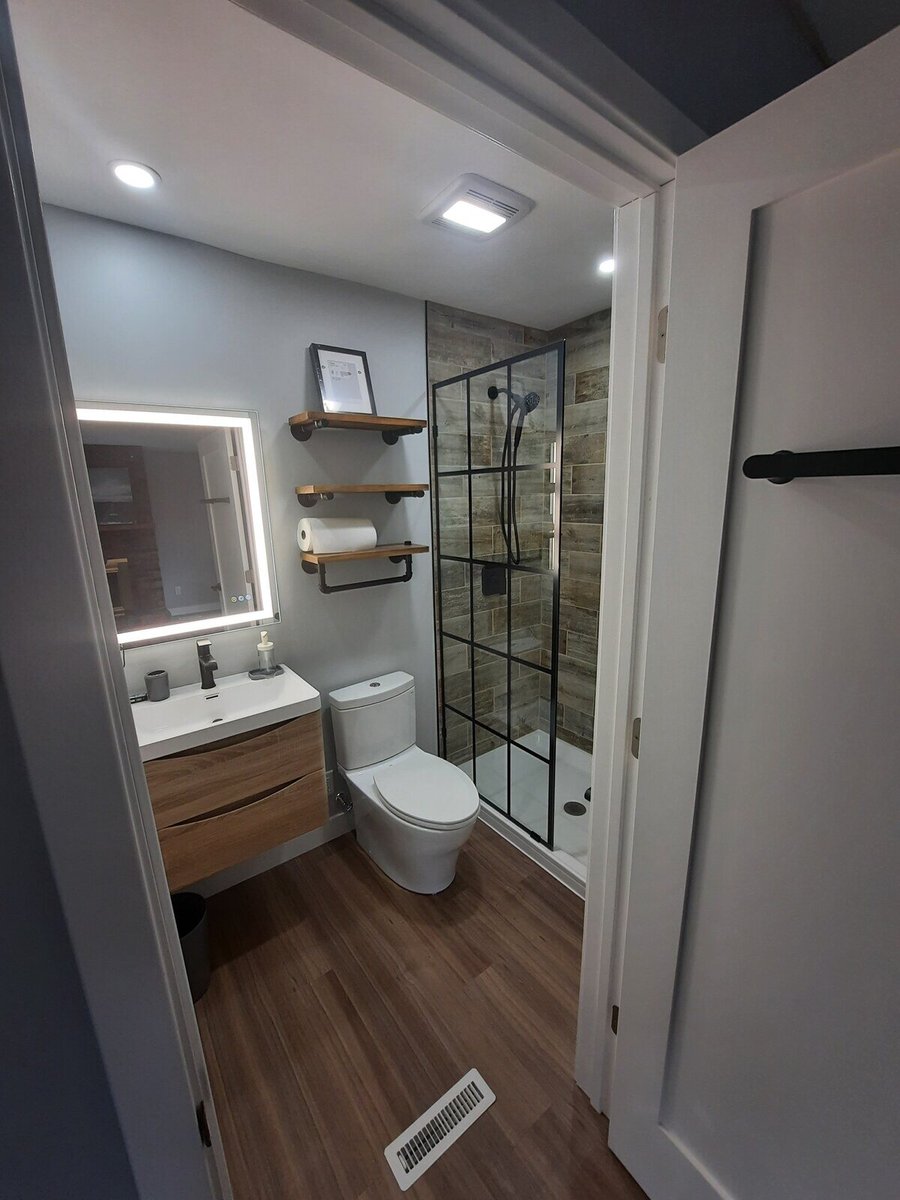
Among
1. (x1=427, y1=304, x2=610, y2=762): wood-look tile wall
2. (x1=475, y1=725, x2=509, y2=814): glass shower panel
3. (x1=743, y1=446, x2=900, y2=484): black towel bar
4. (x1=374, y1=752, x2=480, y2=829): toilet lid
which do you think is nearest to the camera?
(x1=743, y1=446, x2=900, y2=484): black towel bar

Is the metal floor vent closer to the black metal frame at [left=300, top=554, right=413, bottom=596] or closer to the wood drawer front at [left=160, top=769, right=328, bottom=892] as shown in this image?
the wood drawer front at [left=160, top=769, right=328, bottom=892]

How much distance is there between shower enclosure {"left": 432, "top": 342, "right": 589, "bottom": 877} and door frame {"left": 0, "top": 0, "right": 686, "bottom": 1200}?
1176 mm

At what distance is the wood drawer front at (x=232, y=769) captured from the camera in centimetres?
143

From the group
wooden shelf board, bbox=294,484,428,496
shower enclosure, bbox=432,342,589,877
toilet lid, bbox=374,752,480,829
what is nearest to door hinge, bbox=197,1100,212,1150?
toilet lid, bbox=374,752,480,829

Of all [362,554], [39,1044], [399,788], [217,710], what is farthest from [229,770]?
[39,1044]

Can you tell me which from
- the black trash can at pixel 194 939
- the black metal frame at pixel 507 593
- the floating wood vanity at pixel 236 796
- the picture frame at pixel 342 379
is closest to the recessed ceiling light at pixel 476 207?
the black metal frame at pixel 507 593

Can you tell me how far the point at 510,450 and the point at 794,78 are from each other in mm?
1293

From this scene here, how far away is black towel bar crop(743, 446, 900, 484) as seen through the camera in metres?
0.55

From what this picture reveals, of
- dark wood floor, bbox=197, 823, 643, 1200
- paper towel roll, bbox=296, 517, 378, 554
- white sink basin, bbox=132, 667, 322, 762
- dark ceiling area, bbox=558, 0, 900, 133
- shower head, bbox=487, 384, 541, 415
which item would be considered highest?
dark ceiling area, bbox=558, 0, 900, 133

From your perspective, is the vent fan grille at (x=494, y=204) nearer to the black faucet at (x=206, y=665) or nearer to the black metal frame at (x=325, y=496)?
the black metal frame at (x=325, y=496)

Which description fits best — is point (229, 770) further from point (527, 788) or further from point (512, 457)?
point (512, 457)

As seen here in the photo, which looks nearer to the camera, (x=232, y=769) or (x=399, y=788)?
(x=232, y=769)

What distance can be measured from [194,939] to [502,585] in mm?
1724

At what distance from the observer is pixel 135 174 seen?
124 cm
